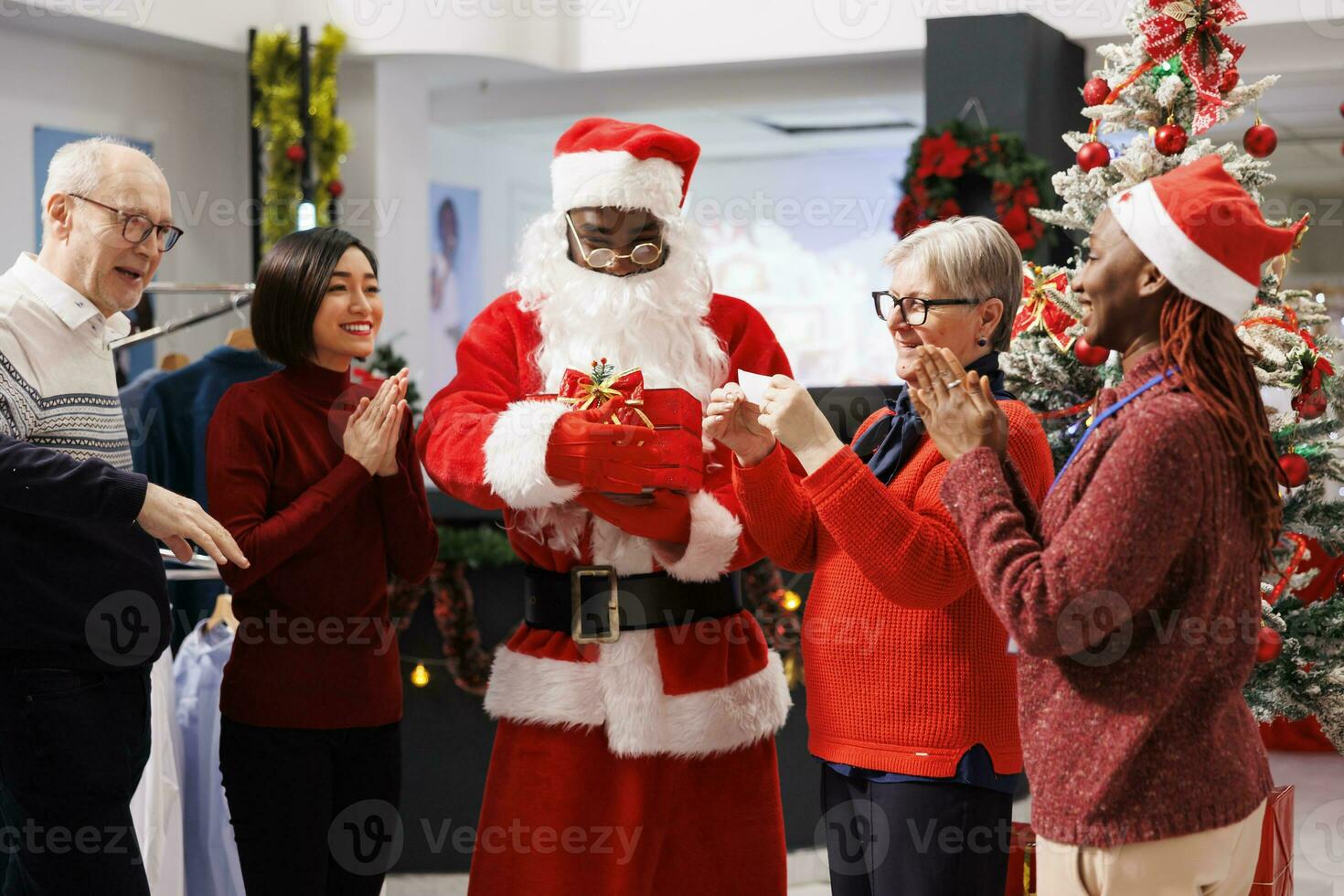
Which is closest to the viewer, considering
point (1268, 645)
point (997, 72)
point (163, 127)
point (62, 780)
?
point (62, 780)

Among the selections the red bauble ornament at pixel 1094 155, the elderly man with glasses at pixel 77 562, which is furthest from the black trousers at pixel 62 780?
the red bauble ornament at pixel 1094 155

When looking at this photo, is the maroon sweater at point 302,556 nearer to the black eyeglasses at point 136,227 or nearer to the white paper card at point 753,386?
the black eyeglasses at point 136,227

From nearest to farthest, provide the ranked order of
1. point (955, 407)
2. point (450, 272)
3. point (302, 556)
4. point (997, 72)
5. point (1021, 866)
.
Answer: point (955, 407)
point (302, 556)
point (1021, 866)
point (997, 72)
point (450, 272)

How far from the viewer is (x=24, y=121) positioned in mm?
6238

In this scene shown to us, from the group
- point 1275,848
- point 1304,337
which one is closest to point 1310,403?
point 1304,337

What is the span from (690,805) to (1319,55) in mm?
5436

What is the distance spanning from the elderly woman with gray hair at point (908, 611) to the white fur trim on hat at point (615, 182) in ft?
1.66

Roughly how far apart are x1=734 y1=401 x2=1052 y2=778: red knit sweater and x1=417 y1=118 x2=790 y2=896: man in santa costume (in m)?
0.39

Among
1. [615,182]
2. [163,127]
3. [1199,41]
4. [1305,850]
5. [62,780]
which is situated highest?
[163,127]

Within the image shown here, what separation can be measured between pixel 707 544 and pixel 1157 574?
1022mm

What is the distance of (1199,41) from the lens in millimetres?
3018

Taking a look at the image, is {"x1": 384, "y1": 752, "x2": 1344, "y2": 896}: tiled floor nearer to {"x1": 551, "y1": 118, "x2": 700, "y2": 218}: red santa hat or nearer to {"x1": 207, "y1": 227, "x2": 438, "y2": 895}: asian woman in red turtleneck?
{"x1": 207, "y1": 227, "x2": 438, "y2": 895}: asian woman in red turtleneck

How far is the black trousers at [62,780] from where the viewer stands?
2.14 m

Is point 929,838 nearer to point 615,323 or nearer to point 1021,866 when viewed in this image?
point 1021,866
